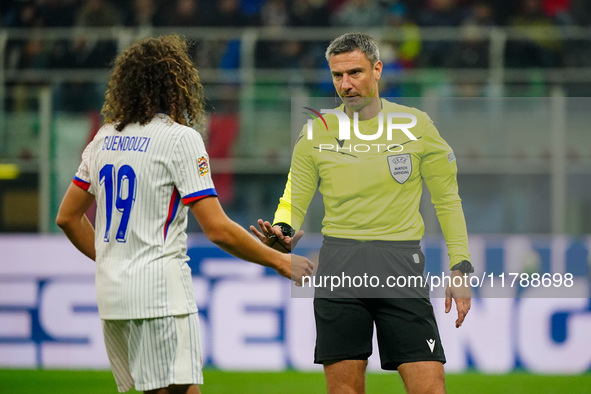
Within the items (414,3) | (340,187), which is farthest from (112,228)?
(414,3)

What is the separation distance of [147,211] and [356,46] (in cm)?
121

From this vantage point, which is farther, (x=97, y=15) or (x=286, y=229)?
(x=97, y=15)

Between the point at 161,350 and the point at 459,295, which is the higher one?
the point at 459,295

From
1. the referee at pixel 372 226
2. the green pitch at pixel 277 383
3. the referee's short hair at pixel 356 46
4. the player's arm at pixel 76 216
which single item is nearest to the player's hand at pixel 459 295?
the referee at pixel 372 226

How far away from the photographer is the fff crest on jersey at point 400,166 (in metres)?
3.97

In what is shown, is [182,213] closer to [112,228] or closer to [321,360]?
[112,228]

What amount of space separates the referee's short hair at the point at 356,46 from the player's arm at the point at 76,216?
47.9 inches

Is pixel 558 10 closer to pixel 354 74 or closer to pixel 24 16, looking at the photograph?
pixel 24 16

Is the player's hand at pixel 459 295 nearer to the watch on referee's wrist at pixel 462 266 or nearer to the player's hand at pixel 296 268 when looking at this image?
the watch on referee's wrist at pixel 462 266

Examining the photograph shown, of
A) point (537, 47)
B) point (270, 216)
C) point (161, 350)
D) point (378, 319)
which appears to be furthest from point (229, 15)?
point (161, 350)

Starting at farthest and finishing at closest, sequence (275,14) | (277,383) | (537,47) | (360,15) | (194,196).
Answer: (275,14) → (360,15) → (537,47) → (277,383) → (194,196)

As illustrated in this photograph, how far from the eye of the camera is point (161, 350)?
3346 millimetres

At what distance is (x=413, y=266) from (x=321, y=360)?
0.57 m

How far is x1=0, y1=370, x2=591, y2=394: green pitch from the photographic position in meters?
7.52
